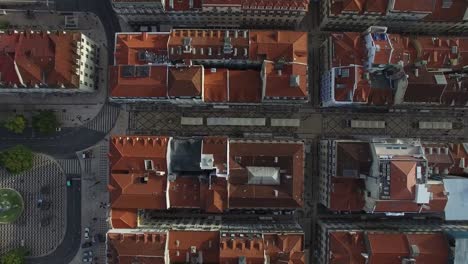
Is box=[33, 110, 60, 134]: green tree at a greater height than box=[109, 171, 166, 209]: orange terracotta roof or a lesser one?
greater

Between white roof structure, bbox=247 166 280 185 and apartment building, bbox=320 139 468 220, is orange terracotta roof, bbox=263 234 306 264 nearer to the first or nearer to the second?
apartment building, bbox=320 139 468 220

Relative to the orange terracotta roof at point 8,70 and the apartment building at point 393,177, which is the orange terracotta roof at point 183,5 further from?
the apartment building at point 393,177

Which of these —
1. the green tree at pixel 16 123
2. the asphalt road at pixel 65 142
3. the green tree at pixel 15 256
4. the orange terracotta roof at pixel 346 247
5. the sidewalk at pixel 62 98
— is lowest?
the green tree at pixel 15 256

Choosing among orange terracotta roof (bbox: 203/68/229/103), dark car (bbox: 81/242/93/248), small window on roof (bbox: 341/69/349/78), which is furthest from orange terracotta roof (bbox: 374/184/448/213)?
dark car (bbox: 81/242/93/248)

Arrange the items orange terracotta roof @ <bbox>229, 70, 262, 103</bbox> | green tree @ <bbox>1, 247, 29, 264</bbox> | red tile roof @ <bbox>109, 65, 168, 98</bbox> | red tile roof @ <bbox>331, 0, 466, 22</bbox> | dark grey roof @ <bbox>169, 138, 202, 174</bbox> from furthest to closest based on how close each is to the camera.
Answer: green tree @ <bbox>1, 247, 29, 264</bbox> < orange terracotta roof @ <bbox>229, 70, 262, 103</bbox> < dark grey roof @ <bbox>169, 138, 202, 174</bbox> < red tile roof @ <bbox>331, 0, 466, 22</bbox> < red tile roof @ <bbox>109, 65, 168, 98</bbox>

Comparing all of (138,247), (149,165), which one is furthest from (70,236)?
(149,165)

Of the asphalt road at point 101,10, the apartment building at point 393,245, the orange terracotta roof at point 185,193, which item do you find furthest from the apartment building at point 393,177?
the asphalt road at point 101,10

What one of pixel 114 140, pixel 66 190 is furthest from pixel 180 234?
pixel 66 190

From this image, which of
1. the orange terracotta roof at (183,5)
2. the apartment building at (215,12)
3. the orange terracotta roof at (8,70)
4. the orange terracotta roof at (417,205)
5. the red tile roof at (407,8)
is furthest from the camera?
the orange terracotta roof at (183,5)
